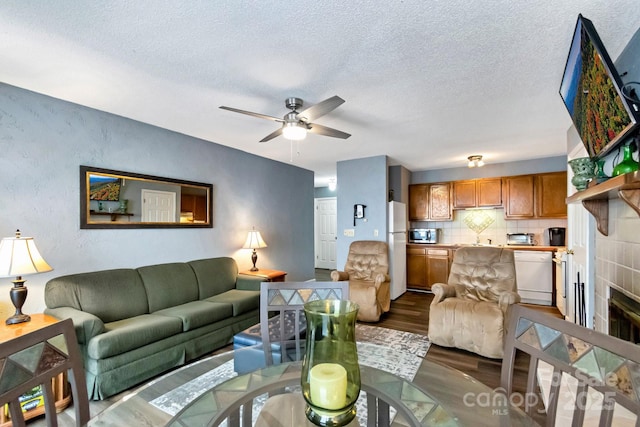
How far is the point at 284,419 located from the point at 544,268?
4848 millimetres

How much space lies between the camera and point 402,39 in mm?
1690

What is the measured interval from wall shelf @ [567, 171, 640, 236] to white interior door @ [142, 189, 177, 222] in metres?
3.75

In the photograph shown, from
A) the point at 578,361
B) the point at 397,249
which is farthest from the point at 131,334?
the point at 397,249

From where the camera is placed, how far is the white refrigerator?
462cm

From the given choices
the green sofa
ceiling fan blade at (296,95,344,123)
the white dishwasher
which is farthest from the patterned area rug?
the white dishwasher

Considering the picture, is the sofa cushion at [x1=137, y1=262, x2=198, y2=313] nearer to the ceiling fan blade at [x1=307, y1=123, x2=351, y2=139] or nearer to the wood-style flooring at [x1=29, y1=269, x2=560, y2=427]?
the wood-style flooring at [x1=29, y1=269, x2=560, y2=427]

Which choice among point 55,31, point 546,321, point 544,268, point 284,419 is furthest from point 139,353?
point 544,268

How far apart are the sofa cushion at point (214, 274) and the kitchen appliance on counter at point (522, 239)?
4592 millimetres

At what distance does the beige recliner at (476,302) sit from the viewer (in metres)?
2.72

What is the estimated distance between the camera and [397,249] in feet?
15.9

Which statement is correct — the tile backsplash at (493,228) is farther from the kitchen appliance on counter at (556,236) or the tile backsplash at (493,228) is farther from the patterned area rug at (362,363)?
the patterned area rug at (362,363)

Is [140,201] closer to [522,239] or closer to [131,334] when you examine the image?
[131,334]

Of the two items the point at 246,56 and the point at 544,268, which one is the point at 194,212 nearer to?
the point at 246,56

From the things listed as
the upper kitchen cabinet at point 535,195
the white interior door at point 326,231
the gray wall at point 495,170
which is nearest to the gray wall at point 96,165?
the gray wall at point 495,170
